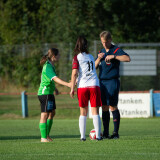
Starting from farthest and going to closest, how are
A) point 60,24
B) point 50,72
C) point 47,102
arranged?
point 60,24 → point 47,102 → point 50,72

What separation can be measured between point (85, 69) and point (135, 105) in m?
10.3

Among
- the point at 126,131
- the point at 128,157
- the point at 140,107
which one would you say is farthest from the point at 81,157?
the point at 140,107

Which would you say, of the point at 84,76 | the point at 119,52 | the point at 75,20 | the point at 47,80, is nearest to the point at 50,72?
the point at 47,80

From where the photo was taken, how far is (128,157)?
6.86 m

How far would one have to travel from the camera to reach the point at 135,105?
738 inches

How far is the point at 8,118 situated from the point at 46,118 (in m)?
11.2

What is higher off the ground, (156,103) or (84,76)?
(84,76)

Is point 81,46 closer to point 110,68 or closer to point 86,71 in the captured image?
point 86,71

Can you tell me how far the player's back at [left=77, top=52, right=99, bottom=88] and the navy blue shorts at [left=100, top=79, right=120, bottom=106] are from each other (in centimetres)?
74

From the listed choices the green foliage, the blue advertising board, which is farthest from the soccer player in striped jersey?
the green foliage

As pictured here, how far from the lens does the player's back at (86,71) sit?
871 centimetres

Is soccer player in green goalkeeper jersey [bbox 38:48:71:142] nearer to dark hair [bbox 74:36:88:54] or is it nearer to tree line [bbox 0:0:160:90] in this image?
dark hair [bbox 74:36:88:54]

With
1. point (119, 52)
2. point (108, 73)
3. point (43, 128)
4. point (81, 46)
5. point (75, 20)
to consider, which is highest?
point (75, 20)

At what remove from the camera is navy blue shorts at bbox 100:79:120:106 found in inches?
372
